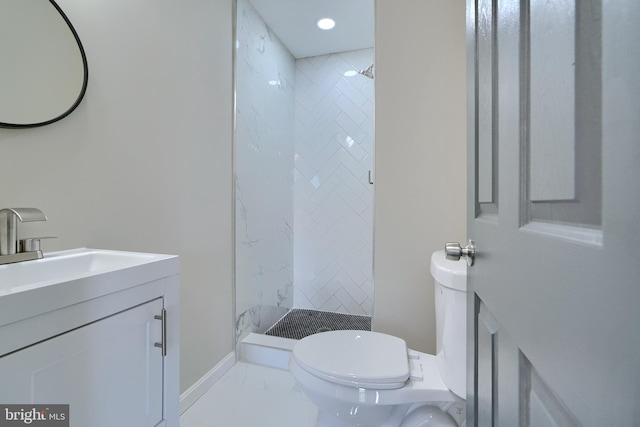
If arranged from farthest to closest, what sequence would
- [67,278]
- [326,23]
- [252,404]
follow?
1. [326,23]
2. [252,404]
3. [67,278]

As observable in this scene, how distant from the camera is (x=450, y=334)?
39.7 inches

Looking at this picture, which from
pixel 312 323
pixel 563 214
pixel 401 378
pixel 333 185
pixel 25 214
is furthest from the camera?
pixel 333 185

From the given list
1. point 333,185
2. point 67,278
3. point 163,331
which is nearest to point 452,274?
point 163,331

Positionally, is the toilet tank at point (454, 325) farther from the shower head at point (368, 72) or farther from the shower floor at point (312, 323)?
the shower head at point (368, 72)

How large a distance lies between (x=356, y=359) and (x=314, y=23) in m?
2.32

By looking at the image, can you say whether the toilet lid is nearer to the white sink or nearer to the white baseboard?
the white sink

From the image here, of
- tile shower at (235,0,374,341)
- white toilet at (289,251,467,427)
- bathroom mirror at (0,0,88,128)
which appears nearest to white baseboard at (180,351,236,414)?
tile shower at (235,0,374,341)

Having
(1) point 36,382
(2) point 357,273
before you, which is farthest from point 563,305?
(2) point 357,273

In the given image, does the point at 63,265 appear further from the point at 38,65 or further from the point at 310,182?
the point at 310,182

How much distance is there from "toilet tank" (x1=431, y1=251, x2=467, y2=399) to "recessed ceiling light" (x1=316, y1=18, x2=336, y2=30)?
2.02m

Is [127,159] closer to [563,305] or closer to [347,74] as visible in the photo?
[563,305]

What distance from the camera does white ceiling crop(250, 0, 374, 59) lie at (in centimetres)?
200

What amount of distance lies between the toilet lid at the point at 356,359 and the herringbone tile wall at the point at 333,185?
1312mm

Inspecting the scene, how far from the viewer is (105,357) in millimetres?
594
